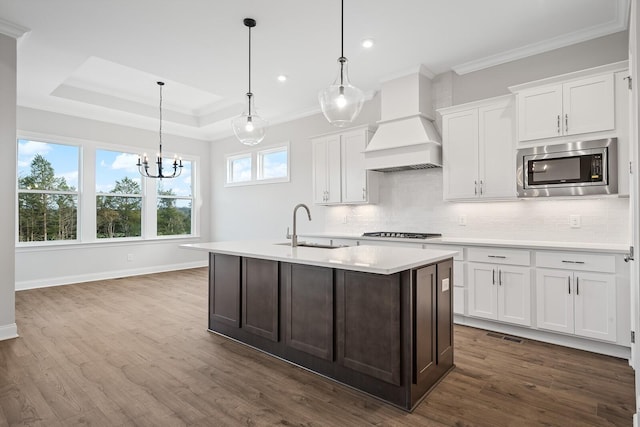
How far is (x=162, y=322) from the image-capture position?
404 cm

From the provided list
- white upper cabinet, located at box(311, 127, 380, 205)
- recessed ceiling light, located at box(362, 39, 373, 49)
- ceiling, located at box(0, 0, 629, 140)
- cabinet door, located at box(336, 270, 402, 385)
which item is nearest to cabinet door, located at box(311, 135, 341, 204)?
white upper cabinet, located at box(311, 127, 380, 205)

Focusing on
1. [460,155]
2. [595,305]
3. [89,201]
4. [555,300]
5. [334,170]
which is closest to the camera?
[595,305]

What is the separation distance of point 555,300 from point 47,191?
745cm

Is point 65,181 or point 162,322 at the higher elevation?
point 65,181

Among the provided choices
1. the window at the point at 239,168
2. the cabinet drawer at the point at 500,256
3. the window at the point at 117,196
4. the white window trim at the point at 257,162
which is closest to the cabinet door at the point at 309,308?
the cabinet drawer at the point at 500,256

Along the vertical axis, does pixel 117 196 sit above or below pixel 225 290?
above

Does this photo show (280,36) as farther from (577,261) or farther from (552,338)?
(552,338)

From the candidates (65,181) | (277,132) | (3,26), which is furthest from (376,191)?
(65,181)

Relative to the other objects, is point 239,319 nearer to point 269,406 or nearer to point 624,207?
point 269,406

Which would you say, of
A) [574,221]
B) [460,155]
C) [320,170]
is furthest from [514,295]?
[320,170]

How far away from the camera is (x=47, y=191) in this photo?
603 cm

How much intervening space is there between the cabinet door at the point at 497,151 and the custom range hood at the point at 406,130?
552mm

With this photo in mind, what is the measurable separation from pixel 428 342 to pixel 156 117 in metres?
6.43

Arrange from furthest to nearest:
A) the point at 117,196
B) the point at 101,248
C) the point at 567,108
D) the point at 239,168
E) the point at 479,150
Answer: the point at 239,168 → the point at 117,196 → the point at 101,248 → the point at 479,150 → the point at 567,108
